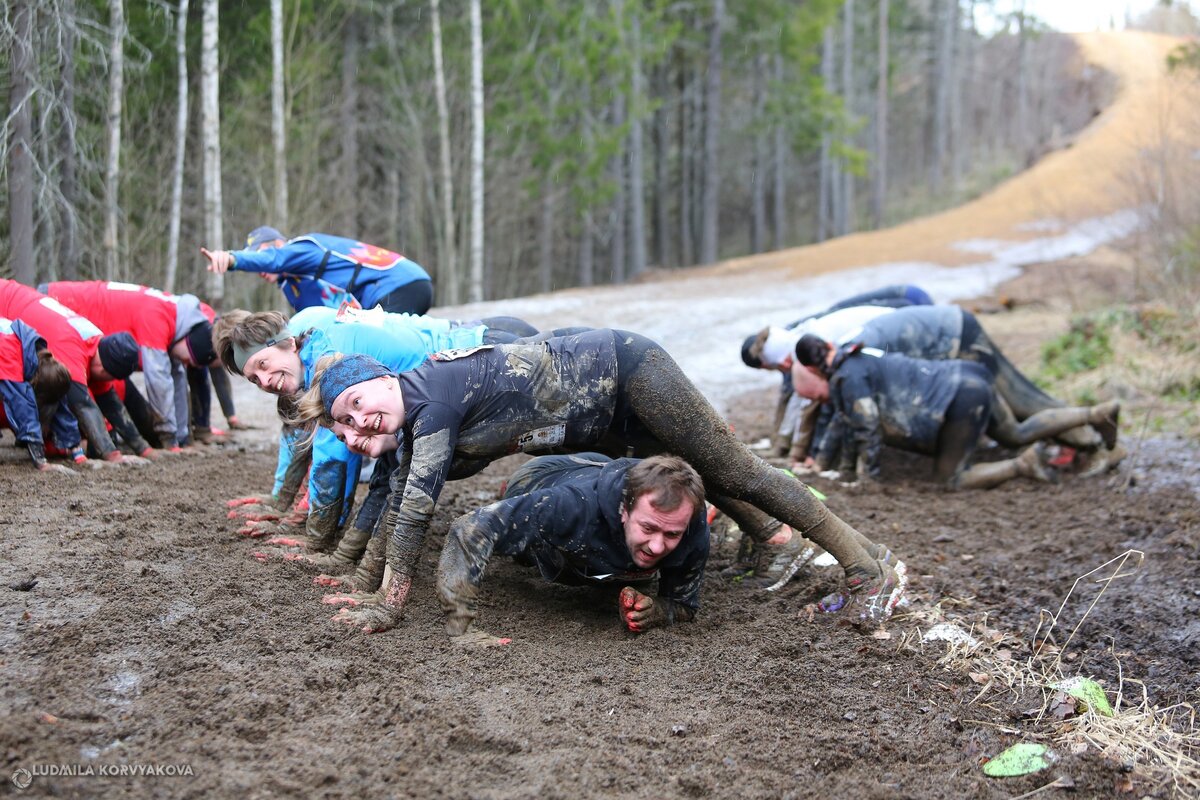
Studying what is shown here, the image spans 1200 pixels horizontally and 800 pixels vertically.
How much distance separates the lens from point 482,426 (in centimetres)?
403

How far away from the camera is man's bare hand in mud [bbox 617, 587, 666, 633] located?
4.10m

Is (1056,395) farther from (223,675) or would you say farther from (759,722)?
(223,675)

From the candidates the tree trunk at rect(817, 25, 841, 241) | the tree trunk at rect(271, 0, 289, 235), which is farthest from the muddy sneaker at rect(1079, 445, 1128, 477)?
the tree trunk at rect(817, 25, 841, 241)

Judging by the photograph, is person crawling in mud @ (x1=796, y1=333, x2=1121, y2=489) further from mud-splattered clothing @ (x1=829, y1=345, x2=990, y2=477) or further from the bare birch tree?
the bare birch tree

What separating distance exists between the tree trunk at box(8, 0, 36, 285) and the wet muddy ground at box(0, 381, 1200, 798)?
5.54 m

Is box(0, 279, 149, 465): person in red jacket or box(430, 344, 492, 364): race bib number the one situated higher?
box(430, 344, 492, 364): race bib number

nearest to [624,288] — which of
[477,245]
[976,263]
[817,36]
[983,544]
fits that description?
[477,245]

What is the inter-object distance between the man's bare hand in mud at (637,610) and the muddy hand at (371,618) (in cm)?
95

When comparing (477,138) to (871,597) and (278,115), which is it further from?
(871,597)

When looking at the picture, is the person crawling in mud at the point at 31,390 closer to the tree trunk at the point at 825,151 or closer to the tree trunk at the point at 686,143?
the tree trunk at the point at 825,151

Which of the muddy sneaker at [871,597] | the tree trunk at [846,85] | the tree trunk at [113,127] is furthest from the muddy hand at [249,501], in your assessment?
the tree trunk at [846,85]

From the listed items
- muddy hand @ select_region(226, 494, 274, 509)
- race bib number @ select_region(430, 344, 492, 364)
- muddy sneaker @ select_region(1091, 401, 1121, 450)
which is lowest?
muddy hand @ select_region(226, 494, 274, 509)

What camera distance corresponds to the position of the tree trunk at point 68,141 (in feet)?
35.1

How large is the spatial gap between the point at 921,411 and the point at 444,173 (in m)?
16.6
